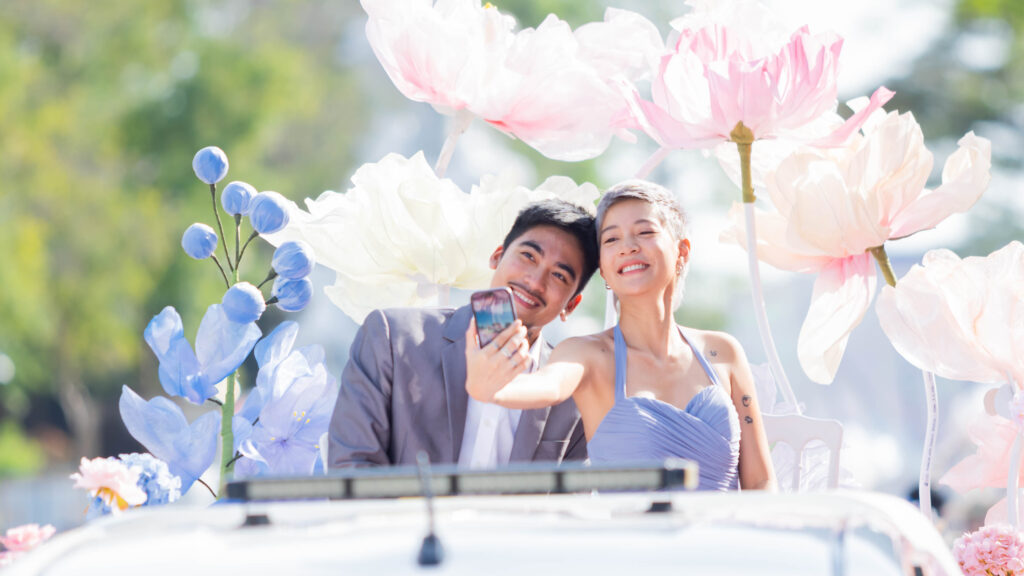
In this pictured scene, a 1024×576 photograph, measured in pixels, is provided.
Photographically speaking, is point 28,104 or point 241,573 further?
point 28,104

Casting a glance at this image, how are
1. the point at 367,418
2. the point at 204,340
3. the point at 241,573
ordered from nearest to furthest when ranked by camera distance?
the point at 241,573, the point at 204,340, the point at 367,418

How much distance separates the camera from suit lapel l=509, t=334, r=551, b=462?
8.41 feet

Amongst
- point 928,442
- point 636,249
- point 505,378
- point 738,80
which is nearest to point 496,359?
point 505,378

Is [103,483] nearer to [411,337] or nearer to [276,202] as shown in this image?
[276,202]

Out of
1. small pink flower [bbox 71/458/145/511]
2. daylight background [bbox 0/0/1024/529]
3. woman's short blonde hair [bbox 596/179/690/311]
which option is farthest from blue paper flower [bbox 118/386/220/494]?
daylight background [bbox 0/0/1024/529]

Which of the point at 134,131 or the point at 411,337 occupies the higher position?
the point at 134,131

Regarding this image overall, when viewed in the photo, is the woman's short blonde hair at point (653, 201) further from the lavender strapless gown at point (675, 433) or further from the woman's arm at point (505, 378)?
the woman's arm at point (505, 378)

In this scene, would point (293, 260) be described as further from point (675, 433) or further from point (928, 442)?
point (928, 442)

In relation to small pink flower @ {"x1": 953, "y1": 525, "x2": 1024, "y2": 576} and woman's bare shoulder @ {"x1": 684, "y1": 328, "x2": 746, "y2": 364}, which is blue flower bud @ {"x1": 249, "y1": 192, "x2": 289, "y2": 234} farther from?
small pink flower @ {"x1": 953, "y1": 525, "x2": 1024, "y2": 576}

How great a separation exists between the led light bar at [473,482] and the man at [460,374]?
1207 mm

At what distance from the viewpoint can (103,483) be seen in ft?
6.35

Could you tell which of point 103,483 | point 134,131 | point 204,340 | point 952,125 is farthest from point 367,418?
point 952,125

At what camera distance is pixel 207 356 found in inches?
83.4

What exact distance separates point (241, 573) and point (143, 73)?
16680 mm
